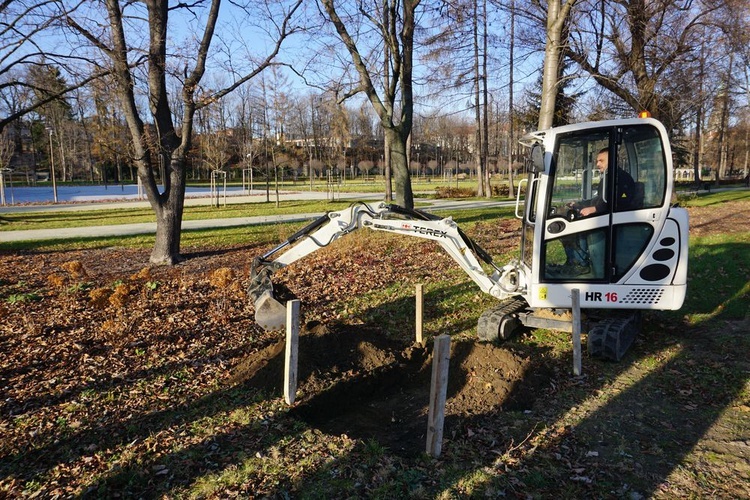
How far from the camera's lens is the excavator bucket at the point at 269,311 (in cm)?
676

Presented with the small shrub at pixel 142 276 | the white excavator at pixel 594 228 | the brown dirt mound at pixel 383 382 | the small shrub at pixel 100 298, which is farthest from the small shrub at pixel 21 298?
the brown dirt mound at pixel 383 382

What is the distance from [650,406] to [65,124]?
71.5 m

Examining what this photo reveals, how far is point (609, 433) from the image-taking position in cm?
485

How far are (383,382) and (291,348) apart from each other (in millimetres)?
1443

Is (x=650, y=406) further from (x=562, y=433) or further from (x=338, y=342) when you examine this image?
(x=338, y=342)

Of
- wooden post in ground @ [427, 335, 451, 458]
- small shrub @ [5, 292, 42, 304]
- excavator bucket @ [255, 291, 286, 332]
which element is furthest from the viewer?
small shrub @ [5, 292, 42, 304]

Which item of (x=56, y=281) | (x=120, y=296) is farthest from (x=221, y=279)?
(x=56, y=281)

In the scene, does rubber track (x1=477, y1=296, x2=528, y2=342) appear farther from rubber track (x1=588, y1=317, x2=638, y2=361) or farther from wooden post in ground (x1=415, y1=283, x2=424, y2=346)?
rubber track (x1=588, y1=317, x2=638, y2=361)

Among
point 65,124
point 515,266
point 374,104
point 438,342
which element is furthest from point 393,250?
point 65,124

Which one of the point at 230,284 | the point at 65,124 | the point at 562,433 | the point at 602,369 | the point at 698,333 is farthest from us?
the point at 65,124

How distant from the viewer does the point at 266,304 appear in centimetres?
677

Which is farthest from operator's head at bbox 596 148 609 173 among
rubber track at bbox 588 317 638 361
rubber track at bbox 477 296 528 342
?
rubber track at bbox 477 296 528 342

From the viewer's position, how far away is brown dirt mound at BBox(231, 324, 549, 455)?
17.4 feet

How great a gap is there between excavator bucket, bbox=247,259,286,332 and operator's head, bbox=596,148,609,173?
14.3 feet
